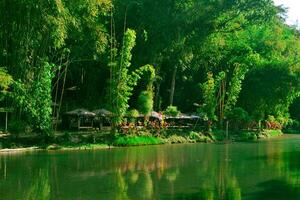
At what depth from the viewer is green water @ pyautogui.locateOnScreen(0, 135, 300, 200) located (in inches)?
549

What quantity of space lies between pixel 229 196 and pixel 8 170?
8.53 metres

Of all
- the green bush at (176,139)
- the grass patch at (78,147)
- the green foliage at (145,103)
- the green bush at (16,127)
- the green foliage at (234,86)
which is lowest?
the grass patch at (78,147)

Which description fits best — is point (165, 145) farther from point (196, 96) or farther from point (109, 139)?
point (196, 96)

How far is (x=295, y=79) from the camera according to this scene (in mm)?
42094

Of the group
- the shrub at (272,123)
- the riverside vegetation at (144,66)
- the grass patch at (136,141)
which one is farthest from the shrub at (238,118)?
the grass patch at (136,141)

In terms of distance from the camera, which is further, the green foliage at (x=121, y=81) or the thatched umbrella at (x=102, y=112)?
the thatched umbrella at (x=102, y=112)

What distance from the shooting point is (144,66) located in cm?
3194

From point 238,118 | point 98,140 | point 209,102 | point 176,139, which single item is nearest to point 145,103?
point 176,139

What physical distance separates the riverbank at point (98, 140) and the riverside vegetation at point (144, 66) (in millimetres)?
85

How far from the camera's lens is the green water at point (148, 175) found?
14.0 meters

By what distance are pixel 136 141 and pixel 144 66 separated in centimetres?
474

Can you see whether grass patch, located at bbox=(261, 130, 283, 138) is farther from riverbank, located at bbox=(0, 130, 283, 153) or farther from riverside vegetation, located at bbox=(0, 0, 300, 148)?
riverbank, located at bbox=(0, 130, 283, 153)

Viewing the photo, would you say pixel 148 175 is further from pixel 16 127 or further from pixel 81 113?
pixel 81 113

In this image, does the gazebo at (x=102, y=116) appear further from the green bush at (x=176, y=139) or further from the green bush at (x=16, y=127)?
the green bush at (x=16, y=127)
